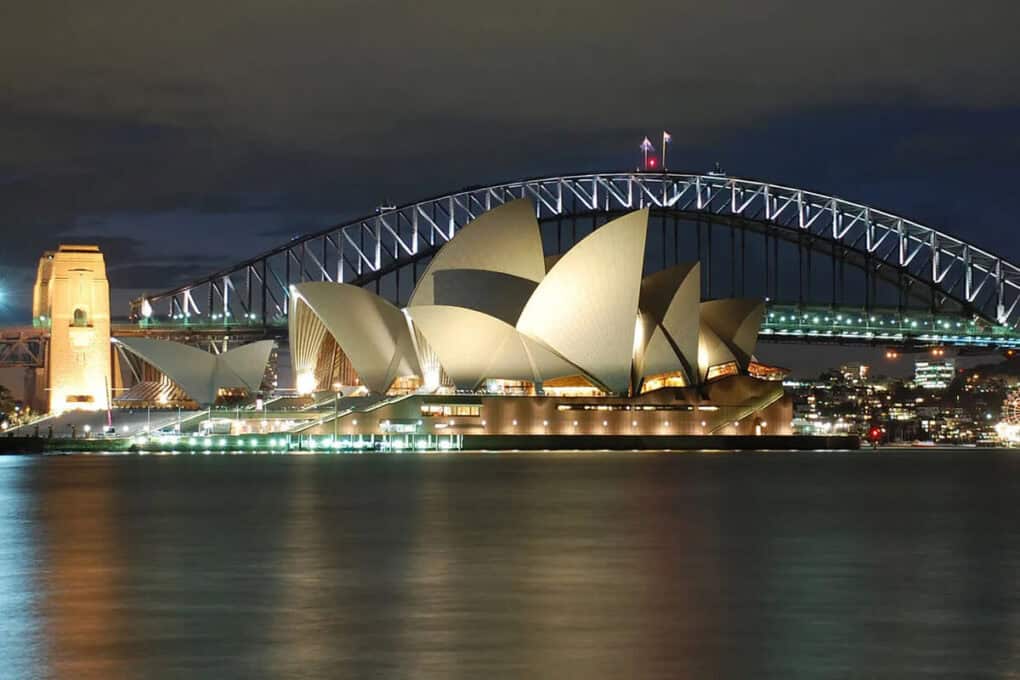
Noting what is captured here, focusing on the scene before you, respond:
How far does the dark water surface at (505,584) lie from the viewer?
1588 cm

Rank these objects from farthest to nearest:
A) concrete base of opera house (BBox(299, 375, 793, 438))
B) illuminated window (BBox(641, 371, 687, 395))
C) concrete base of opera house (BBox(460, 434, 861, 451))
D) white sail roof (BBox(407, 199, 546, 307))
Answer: illuminated window (BBox(641, 371, 687, 395)), concrete base of opera house (BBox(460, 434, 861, 451)), concrete base of opera house (BBox(299, 375, 793, 438)), white sail roof (BBox(407, 199, 546, 307))

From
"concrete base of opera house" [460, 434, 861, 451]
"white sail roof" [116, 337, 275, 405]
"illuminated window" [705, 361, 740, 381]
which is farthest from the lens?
"white sail roof" [116, 337, 275, 405]

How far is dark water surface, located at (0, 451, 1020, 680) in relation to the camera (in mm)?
15883

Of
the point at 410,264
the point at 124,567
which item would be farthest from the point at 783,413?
the point at 124,567

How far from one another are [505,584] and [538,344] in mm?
61518

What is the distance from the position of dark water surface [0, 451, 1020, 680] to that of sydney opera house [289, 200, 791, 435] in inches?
1374

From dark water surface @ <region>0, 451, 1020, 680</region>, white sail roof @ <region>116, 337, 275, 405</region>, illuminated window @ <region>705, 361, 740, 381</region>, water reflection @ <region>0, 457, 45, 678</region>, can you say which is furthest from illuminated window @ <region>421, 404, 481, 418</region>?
water reflection @ <region>0, 457, 45, 678</region>

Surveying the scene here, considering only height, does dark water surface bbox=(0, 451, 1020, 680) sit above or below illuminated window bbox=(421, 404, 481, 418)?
below

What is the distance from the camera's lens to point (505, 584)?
22.2 meters

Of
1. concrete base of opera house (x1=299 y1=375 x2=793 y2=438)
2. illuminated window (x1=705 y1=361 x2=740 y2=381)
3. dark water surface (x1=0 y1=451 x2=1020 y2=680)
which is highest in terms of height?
illuminated window (x1=705 y1=361 x2=740 y2=381)

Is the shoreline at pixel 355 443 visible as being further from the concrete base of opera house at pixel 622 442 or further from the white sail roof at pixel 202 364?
the white sail roof at pixel 202 364

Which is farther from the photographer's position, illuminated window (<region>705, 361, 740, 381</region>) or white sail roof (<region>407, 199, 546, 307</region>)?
illuminated window (<region>705, 361, 740, 381</region>)

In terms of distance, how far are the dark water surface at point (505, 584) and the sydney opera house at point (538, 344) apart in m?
34.9

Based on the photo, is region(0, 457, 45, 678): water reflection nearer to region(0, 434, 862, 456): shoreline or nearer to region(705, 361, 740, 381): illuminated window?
region(0, 434, 862, 456): shoreline
